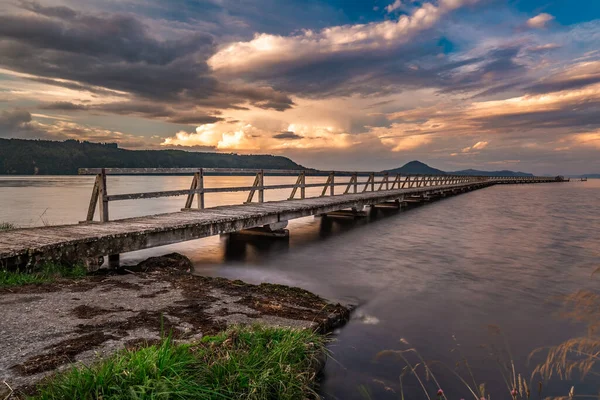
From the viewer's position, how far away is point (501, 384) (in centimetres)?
433

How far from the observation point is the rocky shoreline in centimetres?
325

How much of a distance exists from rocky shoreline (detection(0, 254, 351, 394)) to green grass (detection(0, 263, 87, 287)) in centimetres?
30

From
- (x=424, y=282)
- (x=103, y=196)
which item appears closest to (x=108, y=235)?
(x=103, y=196)

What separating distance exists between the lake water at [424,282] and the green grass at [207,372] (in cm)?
85

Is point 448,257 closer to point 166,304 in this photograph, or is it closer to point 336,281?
point 336,281

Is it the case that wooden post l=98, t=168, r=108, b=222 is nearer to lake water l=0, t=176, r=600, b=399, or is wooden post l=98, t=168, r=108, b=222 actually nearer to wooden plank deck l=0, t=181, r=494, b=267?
wooden plank deck l=0, t=181, r=494, b=267

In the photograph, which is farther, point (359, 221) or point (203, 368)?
point (359, 221)

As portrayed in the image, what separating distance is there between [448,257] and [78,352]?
1089cm

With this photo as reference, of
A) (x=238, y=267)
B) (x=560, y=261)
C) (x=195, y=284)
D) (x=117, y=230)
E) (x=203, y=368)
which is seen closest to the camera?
(x=203, y=368)

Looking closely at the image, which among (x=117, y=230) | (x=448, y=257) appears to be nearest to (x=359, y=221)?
(x=448, y=257)

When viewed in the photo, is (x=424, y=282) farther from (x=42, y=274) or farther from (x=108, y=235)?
(x=42, y=274)

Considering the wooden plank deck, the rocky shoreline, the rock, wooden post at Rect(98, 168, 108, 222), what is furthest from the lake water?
wooden post at Rect(98, 168, 108, 222)

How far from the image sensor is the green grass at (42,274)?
5.38 metres

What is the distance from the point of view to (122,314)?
14.0 ft
